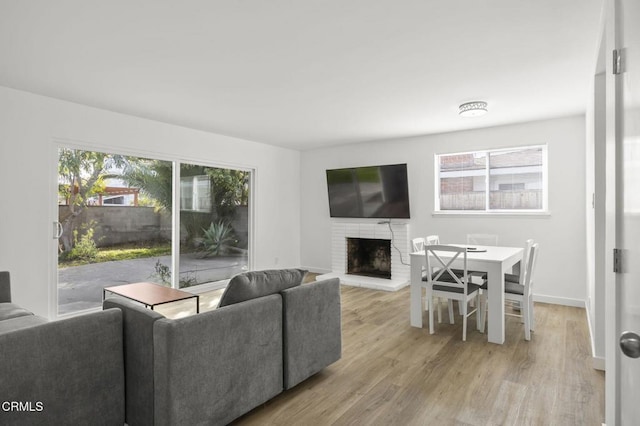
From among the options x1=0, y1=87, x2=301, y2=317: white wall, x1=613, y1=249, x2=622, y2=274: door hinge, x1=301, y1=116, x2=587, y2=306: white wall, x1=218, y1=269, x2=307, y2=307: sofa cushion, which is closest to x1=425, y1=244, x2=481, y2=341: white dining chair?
x1=218, y1=269, x2=307, y2=307: sofa cushion

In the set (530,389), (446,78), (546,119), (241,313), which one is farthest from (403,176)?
(241,313)

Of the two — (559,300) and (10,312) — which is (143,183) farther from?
(559,300)

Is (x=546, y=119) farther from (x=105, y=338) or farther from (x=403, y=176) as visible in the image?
(x=105, y=338)

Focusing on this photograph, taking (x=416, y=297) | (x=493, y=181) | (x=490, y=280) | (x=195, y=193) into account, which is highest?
(x=493, y=181)

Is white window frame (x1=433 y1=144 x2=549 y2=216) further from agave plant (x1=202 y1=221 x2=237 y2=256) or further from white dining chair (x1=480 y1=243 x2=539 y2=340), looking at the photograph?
agave plant (x1=202 y1=221 x2=237 y2=256)

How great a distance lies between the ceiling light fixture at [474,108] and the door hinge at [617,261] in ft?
9.98

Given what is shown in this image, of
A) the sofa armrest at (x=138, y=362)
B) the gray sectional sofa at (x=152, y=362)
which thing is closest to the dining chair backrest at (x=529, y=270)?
the gray sectional sofa at (x=152, y=362)

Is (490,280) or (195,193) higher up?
(195,193)

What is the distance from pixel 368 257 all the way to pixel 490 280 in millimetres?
3250

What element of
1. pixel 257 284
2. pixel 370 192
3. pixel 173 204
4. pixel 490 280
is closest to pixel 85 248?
pixel 173 204

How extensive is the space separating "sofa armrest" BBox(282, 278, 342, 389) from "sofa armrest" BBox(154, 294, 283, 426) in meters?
0.08

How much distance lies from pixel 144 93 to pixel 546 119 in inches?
191

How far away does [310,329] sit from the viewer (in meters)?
2.62

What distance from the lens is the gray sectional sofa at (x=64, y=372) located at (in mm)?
1624
